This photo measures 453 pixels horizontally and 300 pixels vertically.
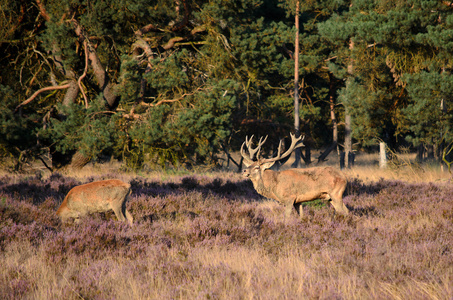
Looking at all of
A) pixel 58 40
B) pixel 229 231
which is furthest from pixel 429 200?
pixel 58 40

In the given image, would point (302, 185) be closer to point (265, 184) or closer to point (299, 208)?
point (299, 208)

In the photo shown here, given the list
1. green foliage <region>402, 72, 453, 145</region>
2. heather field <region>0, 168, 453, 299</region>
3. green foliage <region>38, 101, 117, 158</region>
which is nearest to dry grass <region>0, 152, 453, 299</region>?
heather field <region>0, 168, 453, 299</region>

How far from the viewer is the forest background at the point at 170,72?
43.7ft

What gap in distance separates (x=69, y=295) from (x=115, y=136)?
425 inches

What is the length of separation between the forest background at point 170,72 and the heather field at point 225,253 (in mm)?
6067

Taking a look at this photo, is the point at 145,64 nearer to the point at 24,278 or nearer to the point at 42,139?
the point at 42,139

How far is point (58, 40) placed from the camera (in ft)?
47.1

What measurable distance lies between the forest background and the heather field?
239 inches

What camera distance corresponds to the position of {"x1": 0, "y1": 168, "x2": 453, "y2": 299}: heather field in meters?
3.97

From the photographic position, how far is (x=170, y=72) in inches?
562

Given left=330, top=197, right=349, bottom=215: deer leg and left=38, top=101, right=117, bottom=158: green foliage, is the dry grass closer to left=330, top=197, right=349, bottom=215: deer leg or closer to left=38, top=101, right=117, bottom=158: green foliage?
left=330, top=197, right=349, bottom=215: deer leg

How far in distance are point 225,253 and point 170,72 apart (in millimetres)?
10105

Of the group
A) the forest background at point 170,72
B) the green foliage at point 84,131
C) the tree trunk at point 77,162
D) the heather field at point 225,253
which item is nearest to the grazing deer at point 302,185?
the heather field at point 225,253

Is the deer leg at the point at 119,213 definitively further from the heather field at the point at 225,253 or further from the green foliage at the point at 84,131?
the green foliage at the point at 84,131
